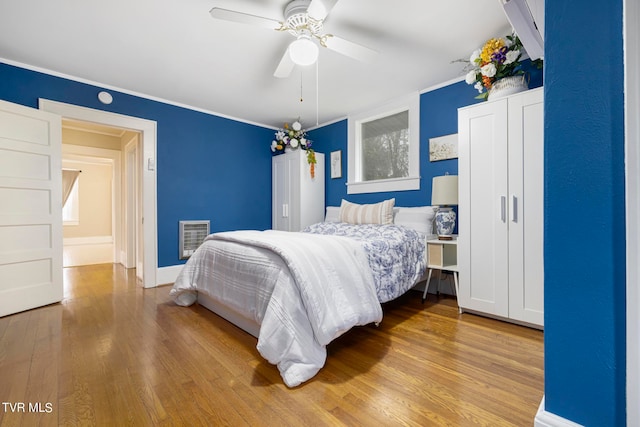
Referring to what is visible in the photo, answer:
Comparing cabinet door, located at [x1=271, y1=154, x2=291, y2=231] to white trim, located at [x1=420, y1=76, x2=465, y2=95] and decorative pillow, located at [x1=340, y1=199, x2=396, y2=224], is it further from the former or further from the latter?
white trim, located at [x1=420, y1=76, x2=465, y2=95]

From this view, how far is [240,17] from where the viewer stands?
1832 mm

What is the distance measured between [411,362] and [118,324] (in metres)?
2.39

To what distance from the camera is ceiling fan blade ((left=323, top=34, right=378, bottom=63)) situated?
6.86 ft

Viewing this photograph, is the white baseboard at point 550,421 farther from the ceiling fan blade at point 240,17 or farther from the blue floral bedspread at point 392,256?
the ceiling fan blade at point 240,17

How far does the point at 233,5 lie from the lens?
2.05 meters

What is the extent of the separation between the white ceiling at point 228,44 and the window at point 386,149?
29cm

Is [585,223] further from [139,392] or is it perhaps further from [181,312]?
[181,312]

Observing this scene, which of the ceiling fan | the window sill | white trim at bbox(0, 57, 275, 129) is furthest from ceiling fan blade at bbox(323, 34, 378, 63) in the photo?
white trim at bbox(0, 57, 275, 129)

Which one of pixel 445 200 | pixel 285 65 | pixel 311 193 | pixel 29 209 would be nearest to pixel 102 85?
pixel 29 209

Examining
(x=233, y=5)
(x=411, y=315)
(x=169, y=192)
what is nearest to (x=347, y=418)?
(x=411, y=315)

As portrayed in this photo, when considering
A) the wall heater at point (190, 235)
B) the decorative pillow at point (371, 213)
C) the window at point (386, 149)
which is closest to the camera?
the decorative pillow at point (371, 213)

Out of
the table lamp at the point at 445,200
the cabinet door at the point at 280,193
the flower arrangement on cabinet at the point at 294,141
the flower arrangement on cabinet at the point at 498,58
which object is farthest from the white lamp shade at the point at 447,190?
the cabinet door at the point at 280,193

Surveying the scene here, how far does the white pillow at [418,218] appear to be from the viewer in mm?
3221

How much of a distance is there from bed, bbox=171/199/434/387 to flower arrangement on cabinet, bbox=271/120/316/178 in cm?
192
